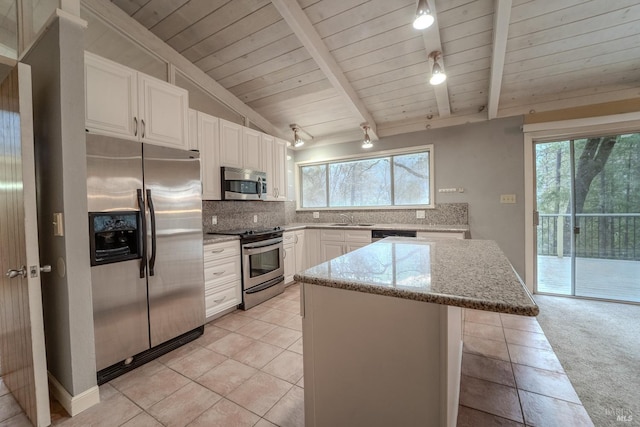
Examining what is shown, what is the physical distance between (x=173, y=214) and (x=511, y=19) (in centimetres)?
331

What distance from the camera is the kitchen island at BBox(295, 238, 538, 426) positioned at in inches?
36.1

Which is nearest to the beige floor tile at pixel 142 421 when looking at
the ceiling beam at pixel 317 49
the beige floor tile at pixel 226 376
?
the beige floor tile at pixel 226 376

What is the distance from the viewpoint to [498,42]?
7.37 ft

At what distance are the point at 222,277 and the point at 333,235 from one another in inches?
69.5

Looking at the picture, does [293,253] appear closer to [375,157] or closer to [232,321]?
[232,321]

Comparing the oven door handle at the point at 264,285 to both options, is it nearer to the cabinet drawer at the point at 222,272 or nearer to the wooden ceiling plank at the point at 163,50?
the cabinet drawer at the point at 222,272

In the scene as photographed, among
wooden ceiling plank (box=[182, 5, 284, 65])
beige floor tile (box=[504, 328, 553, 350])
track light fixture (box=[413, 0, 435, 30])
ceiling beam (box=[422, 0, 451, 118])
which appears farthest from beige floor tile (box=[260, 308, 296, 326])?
ceiling beam (box=[422, 0, 451, 118])

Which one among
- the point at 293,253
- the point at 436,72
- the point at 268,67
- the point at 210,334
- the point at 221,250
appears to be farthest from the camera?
the point at 293,253

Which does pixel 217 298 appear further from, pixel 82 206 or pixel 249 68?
pixel 249 68

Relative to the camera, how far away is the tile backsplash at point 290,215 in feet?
11.4

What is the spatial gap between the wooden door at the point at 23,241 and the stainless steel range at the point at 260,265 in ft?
5.59

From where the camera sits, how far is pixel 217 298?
274 cm

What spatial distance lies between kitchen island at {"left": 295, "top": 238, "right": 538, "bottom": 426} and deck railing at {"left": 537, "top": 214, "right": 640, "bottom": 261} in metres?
2.88

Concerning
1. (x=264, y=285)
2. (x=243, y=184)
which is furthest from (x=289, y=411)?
(x=243, y=184)
